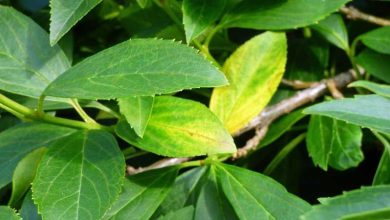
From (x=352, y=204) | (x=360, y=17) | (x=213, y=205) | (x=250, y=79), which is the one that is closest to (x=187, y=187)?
(x=213, y=205)

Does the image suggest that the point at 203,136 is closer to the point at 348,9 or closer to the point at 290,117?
the point at 290,117

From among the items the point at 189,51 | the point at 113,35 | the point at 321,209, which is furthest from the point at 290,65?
the point at 321,209

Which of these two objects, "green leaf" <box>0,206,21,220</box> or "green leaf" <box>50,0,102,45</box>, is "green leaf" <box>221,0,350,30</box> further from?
"green leaf" <box>0,206,21,220</box>

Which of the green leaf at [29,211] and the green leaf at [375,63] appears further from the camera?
the green leaf at [375,63]

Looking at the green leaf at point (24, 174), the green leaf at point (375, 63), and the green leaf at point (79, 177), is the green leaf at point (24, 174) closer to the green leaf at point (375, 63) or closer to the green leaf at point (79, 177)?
the green leaf at point (79, 177)

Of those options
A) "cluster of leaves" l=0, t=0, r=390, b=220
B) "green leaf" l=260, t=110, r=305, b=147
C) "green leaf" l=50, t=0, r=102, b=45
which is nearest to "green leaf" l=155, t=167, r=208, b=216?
"cluster of leaves" l=0, t=0, r=390, b=220

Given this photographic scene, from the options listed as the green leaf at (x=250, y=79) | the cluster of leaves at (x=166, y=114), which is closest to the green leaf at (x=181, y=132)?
the cluster of leaves at (x=166, y=114)

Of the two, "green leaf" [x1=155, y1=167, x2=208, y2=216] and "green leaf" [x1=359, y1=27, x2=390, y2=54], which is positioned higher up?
"green leaf" [x1=359, y1=27, x2=390, y2=54]
